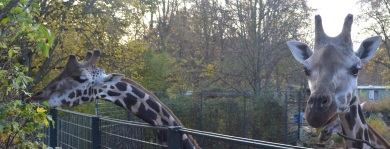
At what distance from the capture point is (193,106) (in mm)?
15406

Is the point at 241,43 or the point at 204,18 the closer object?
the point at 241,43

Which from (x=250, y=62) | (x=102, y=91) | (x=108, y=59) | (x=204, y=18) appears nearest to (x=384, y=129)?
(x=250, y=62)

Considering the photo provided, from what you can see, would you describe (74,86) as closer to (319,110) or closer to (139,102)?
(139,102)

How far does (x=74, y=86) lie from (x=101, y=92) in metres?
0.38

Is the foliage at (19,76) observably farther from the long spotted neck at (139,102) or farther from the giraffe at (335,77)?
the giraffe at (335,77)

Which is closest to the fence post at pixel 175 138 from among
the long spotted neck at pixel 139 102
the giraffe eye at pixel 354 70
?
the giraffe eye at pixel 354 70

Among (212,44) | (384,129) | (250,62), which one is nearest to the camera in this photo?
(384,129)

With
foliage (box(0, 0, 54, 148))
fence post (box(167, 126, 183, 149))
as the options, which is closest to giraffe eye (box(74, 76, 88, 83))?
foliage (box(0, 0, 54, 148))

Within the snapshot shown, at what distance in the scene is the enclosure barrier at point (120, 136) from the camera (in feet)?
9.69

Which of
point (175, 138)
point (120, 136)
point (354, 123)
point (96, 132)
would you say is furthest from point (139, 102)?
point (354, 123)

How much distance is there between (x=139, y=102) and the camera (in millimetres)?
5680

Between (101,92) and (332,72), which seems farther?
(101,92)

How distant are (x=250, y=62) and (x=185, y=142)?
43.0ft

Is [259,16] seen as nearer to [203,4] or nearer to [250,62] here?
[250,62]
